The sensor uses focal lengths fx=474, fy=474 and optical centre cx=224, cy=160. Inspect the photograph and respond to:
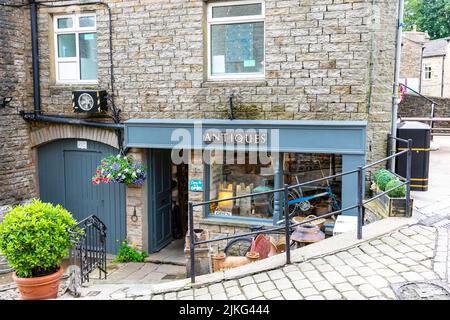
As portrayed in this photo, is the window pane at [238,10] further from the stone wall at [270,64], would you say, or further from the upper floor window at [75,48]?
the upper floor window at [75,48]

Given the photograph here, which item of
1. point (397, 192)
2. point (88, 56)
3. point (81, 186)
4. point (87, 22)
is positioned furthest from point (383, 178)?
point (87, 22)

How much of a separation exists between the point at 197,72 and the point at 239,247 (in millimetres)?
3332

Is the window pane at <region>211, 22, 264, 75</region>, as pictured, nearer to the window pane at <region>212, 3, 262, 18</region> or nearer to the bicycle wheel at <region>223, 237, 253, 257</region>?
the window pane at <region>212, 3, 262, 18</region>

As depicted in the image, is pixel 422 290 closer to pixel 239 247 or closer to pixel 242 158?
pixel 239 247

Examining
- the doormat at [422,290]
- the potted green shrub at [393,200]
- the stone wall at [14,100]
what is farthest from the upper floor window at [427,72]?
the doormat at [422,290]

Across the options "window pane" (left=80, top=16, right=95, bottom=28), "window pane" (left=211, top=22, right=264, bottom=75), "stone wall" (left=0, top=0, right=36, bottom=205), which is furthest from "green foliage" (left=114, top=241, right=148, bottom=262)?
"window pane" (left=80, top=16, right=95, bottom=28)

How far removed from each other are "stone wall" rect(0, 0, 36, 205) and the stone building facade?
0.07 ft

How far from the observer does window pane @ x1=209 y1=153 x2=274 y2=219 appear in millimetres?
8945

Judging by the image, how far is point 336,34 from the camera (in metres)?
7.95

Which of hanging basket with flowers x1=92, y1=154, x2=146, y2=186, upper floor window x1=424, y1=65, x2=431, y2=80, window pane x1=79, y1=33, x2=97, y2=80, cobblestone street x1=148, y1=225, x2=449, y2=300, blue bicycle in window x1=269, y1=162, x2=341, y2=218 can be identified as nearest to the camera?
cobblestone street x1=148, y1=225, x2=449, y2=300

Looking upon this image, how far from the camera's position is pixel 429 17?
42.8m

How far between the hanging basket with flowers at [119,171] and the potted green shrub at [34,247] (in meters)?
2.98
